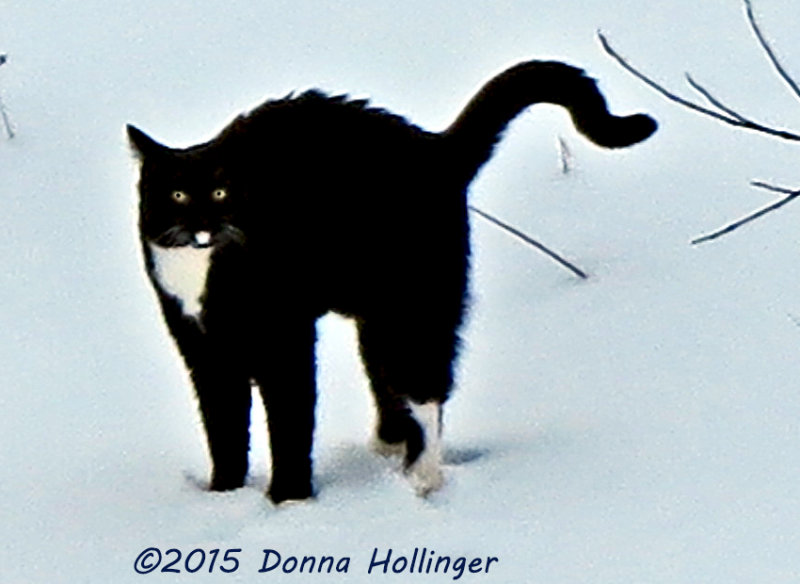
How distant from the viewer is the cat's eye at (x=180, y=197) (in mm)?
3012

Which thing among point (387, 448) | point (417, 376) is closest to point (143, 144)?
point (417, 376)

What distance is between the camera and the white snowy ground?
3.03 metres

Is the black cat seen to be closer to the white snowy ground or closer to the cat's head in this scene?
the cat's head

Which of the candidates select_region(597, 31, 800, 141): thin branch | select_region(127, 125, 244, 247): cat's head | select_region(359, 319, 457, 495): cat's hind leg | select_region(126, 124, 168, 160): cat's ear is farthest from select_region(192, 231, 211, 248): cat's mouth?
select_region(597, 31, 800, 141): thin branch

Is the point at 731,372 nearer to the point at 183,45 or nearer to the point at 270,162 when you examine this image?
the point at 270,162

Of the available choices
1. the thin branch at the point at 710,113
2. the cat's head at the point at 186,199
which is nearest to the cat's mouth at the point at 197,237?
the cat's head at the point at 186,199

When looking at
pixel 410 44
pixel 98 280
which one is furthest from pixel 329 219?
pixel 410 44

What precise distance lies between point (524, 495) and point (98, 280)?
1785 millimetres

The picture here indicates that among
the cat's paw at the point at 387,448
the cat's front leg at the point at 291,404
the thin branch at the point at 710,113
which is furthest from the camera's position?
the cat's paw at the point at 387,448

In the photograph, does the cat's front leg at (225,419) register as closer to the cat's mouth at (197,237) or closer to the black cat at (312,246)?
the black cat at (312,246)

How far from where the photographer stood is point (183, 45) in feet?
19.4

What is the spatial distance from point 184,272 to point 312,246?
241 millimetres

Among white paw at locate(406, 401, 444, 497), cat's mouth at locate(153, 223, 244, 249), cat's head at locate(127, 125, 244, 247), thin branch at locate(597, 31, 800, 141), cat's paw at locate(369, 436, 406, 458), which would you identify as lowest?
cat's paw at locate(369, 436, 406, 458)

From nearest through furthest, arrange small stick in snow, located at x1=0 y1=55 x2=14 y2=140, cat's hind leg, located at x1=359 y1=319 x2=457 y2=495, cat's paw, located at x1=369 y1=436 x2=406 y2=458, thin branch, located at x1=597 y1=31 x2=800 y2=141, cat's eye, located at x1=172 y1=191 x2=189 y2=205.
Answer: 1. thin branch, located at x1=597 y1=31 x2=800 y2=141
2. cat's eye, located at x1=172 y1=191 x2=189 y2=205
3. cat's hind leg, located at x1=359 y1=319 x2=457 y2=495
4. cat's paw, located at x1=369 y1=436 x2=406 y2=458
5. small stick in snow, located at x1=0 y1=55 x2=14 y2=140
